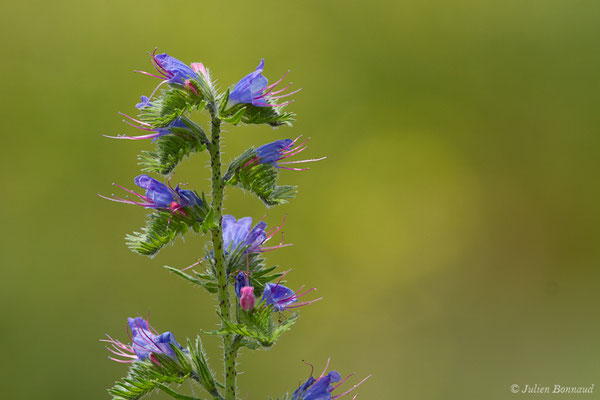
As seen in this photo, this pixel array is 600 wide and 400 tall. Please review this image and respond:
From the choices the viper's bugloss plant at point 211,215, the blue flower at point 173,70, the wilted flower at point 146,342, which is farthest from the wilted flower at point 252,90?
the wilted flower at point 146,342

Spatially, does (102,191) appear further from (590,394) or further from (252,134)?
(590,394)

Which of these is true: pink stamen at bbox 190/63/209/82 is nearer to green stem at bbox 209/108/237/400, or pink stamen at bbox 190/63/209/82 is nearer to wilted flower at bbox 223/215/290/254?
green stem at bbox 209/108/237/400

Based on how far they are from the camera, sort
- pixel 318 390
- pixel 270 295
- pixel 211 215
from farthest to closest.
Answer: pixel 318 390 → pixel 270 295 → pixel 211 215

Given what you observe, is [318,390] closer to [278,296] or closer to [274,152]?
[278,296]

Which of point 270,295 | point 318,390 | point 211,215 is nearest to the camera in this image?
point 211,215

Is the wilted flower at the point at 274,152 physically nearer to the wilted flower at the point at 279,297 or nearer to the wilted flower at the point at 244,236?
the wilted flower at the point at 244,236

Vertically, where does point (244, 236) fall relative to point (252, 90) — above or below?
below

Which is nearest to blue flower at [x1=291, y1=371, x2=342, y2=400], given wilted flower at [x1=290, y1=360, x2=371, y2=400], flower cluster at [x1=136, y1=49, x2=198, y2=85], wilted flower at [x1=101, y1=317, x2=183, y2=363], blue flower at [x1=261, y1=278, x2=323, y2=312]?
wilted flower at [x1=290, y1=360, x2=371, y2=400]

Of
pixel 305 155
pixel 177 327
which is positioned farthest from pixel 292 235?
pixel 177 327

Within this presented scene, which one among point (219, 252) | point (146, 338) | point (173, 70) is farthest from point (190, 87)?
point (146, 338)
